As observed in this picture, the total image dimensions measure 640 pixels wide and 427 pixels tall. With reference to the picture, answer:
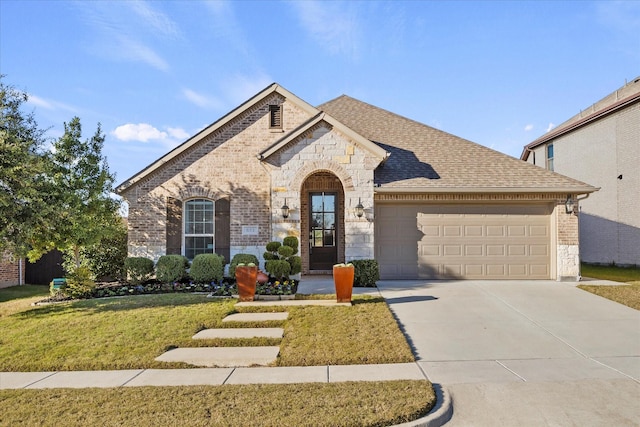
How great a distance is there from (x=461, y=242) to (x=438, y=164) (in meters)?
2.63

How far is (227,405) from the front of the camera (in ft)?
15.1

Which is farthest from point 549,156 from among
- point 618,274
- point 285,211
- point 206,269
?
point 206,269

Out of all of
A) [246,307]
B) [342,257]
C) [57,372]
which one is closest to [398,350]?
[246,307]

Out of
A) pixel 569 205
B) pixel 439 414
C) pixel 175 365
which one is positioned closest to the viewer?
Answer: pixel 439 414

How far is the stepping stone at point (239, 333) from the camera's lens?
24.2 ft

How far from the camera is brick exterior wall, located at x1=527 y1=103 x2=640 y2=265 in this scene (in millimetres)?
18109

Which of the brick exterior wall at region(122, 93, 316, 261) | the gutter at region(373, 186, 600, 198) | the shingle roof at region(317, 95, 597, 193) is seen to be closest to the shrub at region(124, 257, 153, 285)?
the brick exterior wall at region(122, 93, 316, 261)

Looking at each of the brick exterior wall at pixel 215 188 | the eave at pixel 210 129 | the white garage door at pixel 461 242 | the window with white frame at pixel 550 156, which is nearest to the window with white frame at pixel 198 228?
the brick exterior wall at pixel 215 188

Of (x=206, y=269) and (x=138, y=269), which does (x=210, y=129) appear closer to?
(x=206, y=269)

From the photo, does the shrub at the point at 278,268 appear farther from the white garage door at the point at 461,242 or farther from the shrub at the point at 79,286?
the shrub at the point at 79,286

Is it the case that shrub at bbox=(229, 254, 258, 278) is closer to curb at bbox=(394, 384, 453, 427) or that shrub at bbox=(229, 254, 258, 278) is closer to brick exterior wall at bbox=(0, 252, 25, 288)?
curb at bbox=(394, 384, 453, 427)

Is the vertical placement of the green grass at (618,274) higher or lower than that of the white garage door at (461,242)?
lower

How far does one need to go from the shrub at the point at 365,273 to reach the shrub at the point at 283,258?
63.6 inches

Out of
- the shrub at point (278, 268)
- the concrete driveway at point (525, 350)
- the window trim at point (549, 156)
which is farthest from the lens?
the window trim at point (549, 156)
